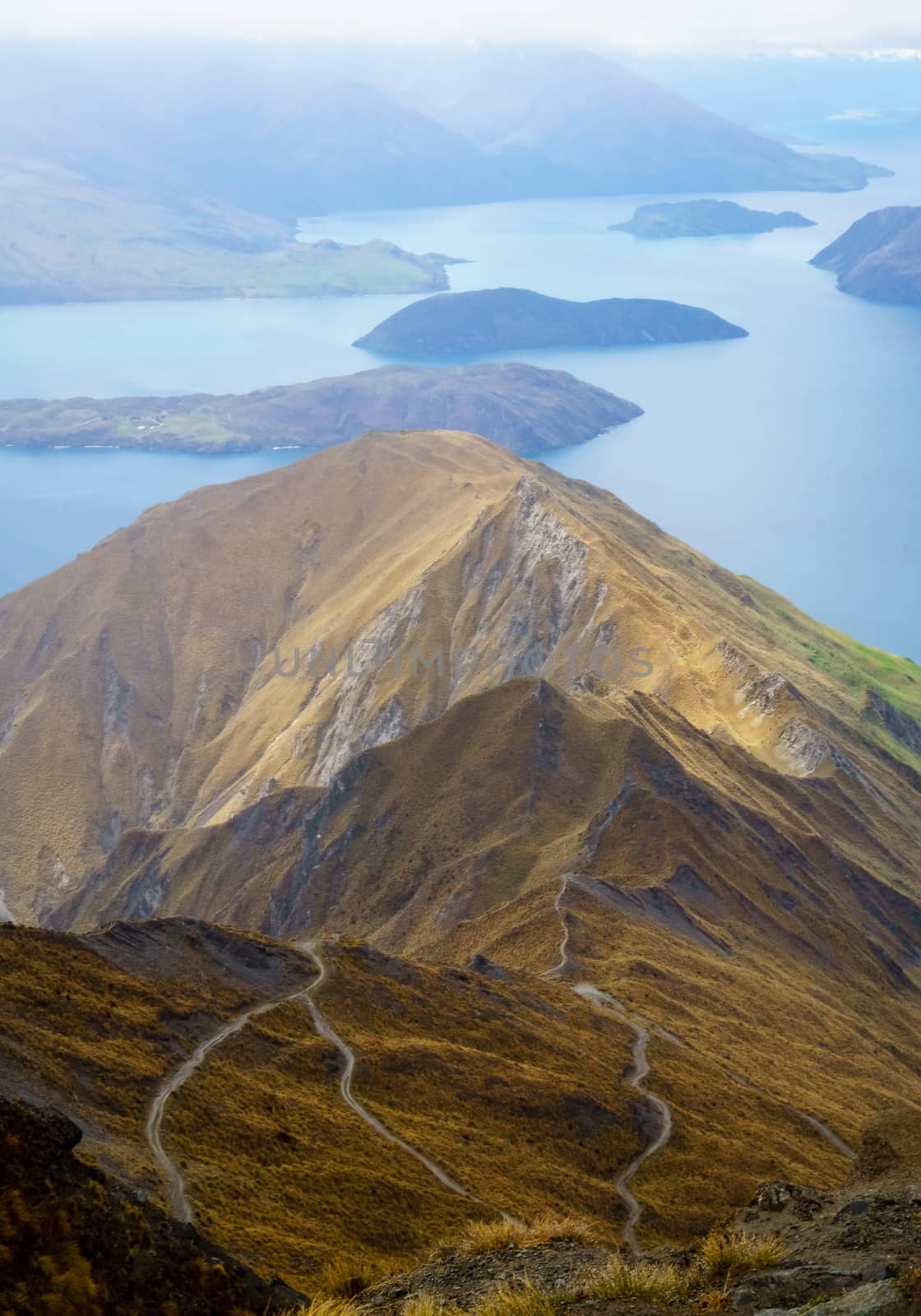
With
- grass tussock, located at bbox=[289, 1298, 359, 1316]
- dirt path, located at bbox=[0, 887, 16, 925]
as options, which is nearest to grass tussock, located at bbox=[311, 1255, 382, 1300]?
grass tussock, located at bbox=[289, 1298, 359, 1316]

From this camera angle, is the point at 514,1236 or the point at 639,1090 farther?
the point at 639,1090

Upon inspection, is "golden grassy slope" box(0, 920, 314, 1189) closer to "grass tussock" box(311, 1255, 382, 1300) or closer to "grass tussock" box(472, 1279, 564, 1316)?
"grass tussock" box(311, 1255, 382, 1300)

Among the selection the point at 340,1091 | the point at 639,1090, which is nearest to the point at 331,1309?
the point at 340,1091

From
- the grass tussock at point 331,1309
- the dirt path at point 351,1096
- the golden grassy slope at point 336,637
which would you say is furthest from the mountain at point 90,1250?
the golden grassy slope at point 336,637

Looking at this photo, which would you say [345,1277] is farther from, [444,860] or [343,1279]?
[444,860]

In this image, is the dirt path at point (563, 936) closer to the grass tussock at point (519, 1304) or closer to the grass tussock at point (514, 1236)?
the grass tussock at point (514, 1236)

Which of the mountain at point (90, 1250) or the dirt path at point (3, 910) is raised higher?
the mountain at point (90, 1250)
